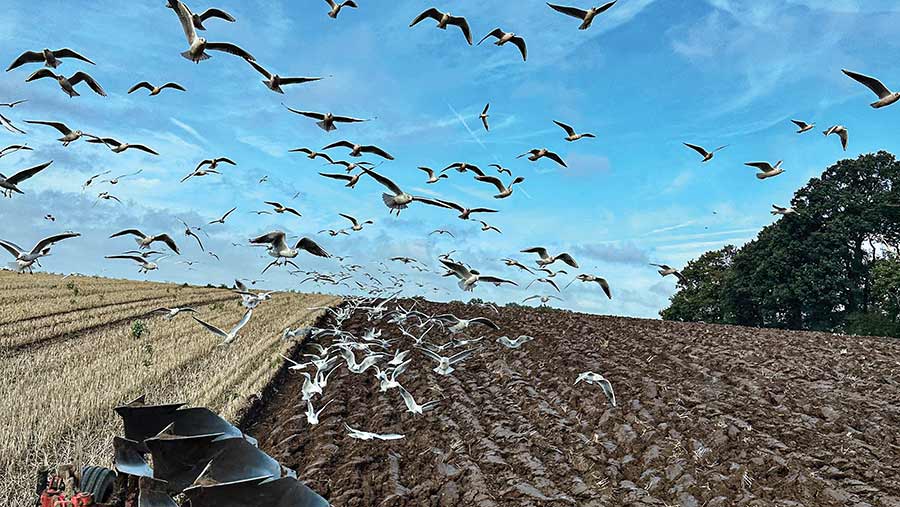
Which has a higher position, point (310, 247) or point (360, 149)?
point (360, 149)

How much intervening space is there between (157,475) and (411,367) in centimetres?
1038

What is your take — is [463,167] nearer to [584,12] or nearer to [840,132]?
[584,12]

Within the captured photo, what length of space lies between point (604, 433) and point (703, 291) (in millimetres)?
33421

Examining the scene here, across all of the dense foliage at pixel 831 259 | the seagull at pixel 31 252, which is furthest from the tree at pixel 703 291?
the seagull at pixel 31 252

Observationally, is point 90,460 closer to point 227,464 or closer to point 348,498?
point 348,498

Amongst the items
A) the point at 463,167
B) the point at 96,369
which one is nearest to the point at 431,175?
the point at 463,167

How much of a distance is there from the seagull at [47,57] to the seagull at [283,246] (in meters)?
3.96

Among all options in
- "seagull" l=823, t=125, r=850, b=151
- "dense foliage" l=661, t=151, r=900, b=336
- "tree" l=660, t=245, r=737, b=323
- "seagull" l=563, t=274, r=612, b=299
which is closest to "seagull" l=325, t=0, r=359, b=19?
"seagull" l=563, t=274, r=612, b=299

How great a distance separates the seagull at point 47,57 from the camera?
7.54 m

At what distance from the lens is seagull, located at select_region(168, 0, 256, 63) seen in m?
6.02

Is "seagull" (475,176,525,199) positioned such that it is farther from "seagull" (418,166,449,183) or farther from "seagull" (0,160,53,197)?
"seagull" (0,160,53,197)

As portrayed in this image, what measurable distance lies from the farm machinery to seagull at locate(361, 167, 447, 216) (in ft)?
10.8

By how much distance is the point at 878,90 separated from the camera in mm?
8344

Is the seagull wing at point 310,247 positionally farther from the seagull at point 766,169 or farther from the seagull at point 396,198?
the seagull at point 766,169
